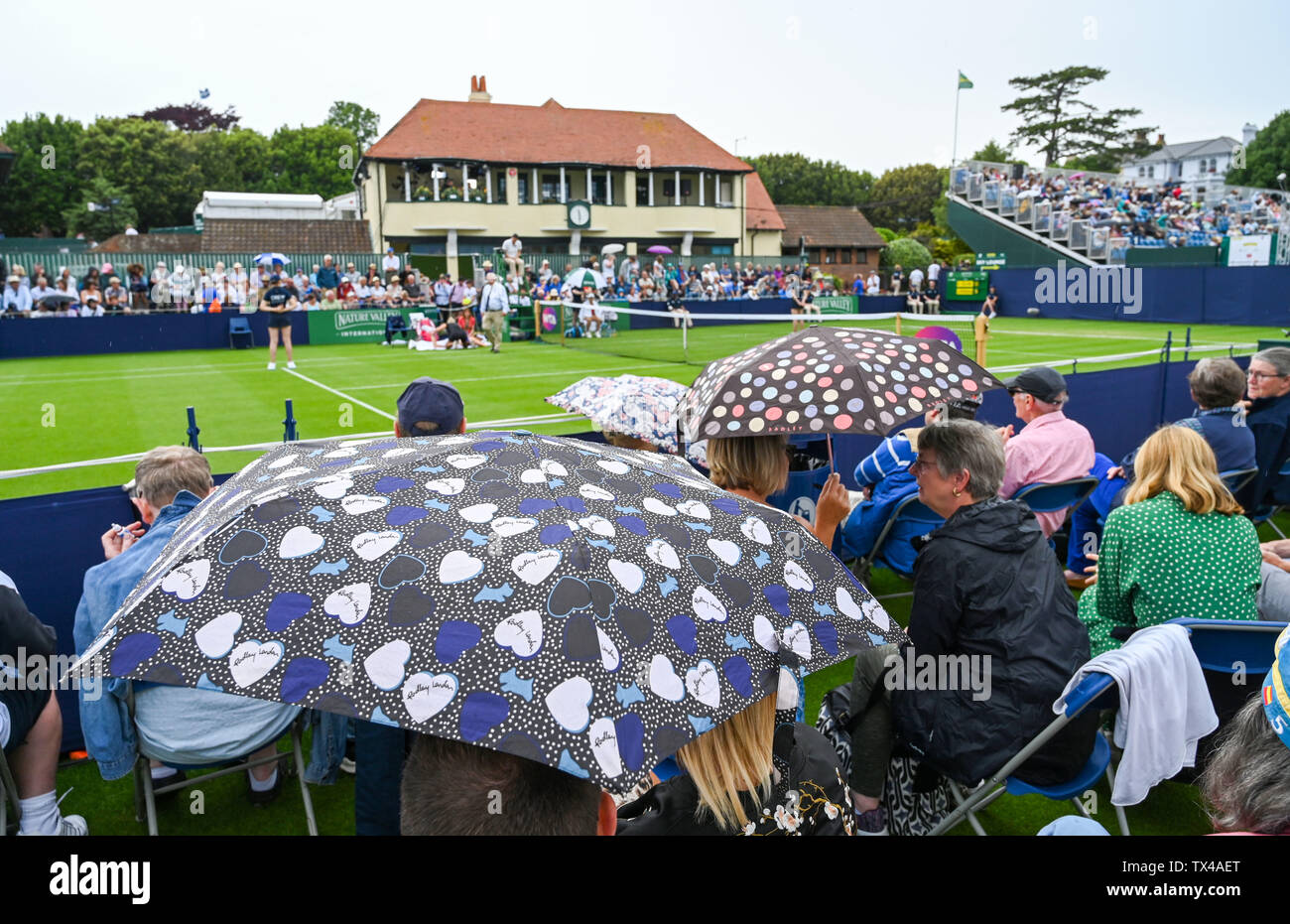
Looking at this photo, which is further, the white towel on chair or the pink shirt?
the pink shirt

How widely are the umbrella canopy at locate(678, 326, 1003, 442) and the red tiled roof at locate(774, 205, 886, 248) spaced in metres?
71.2

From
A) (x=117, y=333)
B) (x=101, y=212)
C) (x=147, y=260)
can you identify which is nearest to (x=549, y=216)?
(x=147, y=260)

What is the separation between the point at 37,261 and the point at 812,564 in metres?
40.1

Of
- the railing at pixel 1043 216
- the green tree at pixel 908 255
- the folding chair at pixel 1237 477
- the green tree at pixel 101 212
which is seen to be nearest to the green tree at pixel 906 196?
the green tree at pixel 908 255

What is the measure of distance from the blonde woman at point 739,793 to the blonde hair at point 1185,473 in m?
2.70

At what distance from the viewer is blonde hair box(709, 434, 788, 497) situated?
483 centimetres

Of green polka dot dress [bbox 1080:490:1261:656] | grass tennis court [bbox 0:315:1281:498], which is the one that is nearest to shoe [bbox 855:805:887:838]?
green polka dot dress [bbox 1080:490:1261:656]

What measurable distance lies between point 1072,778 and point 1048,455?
352 centimetres

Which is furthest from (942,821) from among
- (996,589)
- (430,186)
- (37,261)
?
(430,186)

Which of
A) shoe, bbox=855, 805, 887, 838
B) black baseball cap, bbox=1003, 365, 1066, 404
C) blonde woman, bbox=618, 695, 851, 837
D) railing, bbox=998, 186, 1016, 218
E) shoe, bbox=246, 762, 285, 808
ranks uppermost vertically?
railing, bbox=998, 186, 1016, 218

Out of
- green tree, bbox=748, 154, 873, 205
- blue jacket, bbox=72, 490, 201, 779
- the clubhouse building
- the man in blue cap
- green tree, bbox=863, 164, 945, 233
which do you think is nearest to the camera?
the man in blue cap

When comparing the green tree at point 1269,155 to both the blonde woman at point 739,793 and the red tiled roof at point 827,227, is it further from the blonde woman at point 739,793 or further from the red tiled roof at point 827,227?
the blonde woman at point 739,793

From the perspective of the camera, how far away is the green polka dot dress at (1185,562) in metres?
4.19

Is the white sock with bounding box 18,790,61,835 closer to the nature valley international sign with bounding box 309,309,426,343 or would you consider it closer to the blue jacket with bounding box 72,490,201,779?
the blue jacket with bounding box 72,490,201,779
